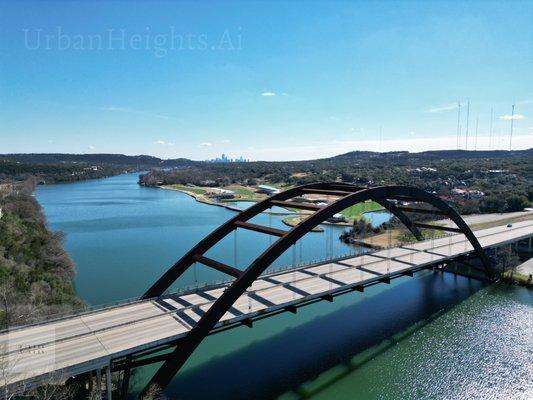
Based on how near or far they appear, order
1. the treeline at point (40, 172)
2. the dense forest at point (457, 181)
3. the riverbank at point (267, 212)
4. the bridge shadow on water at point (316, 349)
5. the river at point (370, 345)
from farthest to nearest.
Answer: the treeline at point (40, 172)
the dense forest at point (457, 181)
the riverbank at point (267, 212)
the river at point (370, 345)
the bridge shadow on water at point (316, 349)

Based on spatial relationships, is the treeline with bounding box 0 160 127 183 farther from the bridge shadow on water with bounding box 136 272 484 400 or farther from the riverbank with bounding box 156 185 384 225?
the bridge shadow on water with bounding box 136 272 484 400

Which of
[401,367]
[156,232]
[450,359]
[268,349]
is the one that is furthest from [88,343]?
[156,232]

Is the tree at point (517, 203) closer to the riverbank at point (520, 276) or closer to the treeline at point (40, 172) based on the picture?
the riverbank at point (520, 276)

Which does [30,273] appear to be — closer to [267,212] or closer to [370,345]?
[370,345]

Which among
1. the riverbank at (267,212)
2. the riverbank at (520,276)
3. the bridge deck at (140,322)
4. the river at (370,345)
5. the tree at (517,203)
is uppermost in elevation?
the tree at (517,203)

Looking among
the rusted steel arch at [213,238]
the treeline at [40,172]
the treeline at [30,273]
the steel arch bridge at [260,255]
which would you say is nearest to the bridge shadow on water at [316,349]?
the steel arch bridge at [260,255]

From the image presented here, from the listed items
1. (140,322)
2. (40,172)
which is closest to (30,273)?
(140,322)

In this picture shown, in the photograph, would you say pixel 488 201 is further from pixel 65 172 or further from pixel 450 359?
pixel 65 172
